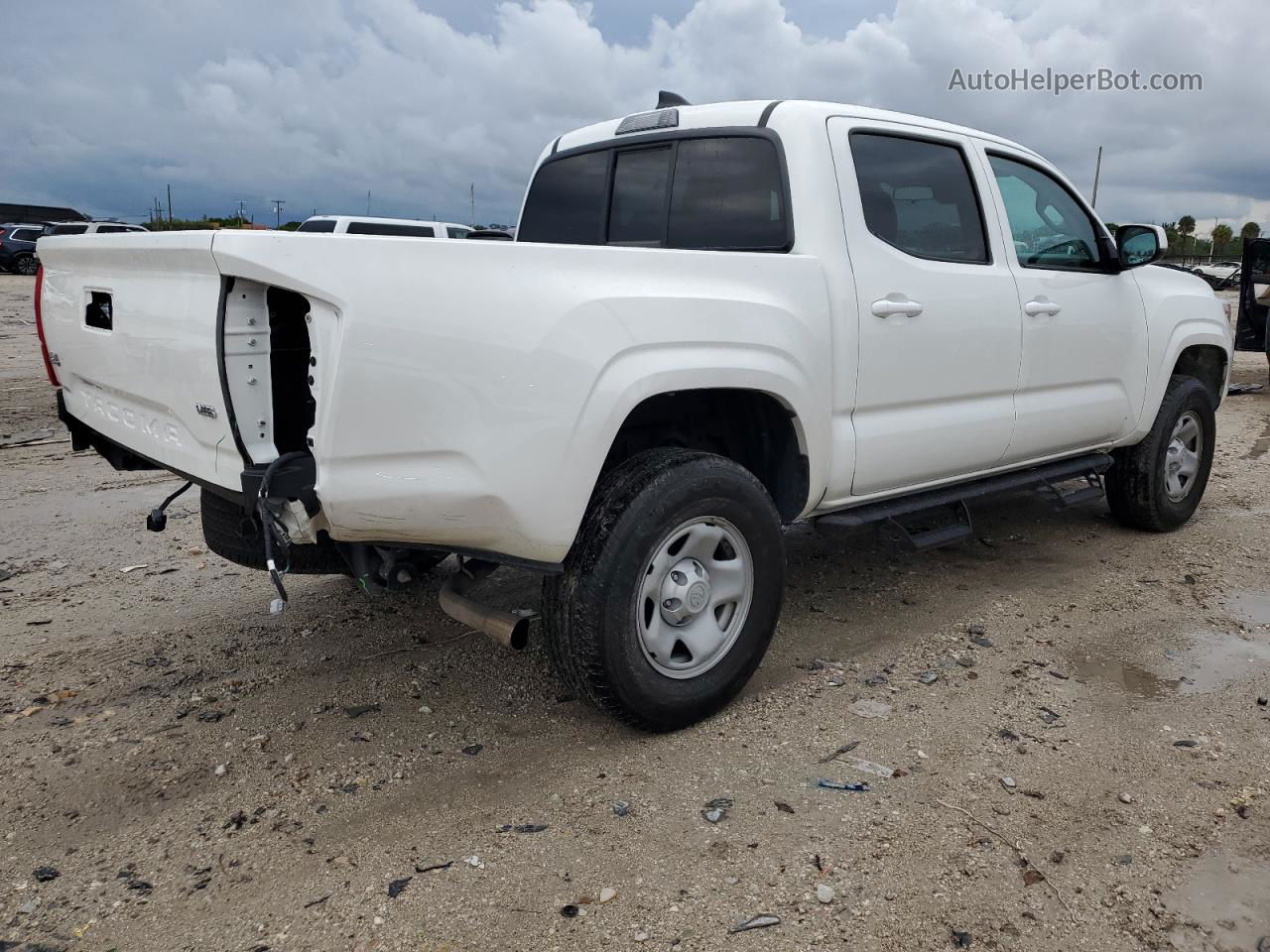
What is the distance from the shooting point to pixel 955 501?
4191mm

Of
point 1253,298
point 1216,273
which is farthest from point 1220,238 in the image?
point 1253,298

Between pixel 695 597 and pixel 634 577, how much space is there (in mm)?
302

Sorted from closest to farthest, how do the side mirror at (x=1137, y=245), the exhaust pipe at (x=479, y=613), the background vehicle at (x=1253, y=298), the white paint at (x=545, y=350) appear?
the white paint at (x=545, y=350), the exhaust pipe at (x=479, y=613), the side mirror at (x=1137, y=245), the background vehicle at (x=1253, y=298)

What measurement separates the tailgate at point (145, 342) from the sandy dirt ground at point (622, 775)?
3.11 ft

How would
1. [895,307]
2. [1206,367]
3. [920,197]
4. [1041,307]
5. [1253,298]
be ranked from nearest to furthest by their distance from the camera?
[895,307]
[920,197]
[1041,307]
[1206,367]
[1253,298]

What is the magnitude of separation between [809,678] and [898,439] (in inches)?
36.9

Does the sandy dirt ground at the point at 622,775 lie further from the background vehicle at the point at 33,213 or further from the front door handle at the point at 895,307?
the background vehicle at the point at 33,213

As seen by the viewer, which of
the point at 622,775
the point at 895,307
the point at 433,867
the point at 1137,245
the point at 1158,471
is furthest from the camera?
the point at 1158,471

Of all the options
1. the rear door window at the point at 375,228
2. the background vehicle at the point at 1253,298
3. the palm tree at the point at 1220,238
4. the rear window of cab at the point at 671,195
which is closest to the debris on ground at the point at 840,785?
the rear window of cab at the point at 671,195

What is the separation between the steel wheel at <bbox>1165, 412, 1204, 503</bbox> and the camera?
5461 millimetres

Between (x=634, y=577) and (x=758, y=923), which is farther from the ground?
(x=634, y=577)

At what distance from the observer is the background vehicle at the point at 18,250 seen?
25828 millimetres

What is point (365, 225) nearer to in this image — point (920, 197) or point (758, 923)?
point (920, 197)

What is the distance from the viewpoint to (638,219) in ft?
13.1
